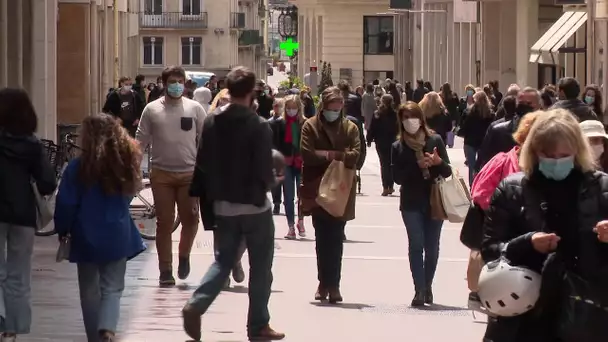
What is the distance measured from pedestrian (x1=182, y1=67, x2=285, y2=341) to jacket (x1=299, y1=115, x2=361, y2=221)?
2.85m

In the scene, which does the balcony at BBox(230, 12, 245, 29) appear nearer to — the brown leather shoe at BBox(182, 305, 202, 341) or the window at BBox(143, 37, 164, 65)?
the window at BBox(143, 37, 164, 65)

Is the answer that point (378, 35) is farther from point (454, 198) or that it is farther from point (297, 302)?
point (454, 198)

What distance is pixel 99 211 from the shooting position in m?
10.6

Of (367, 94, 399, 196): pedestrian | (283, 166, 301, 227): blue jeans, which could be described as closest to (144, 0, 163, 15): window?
(367, 94, 399, 196): pedestrian

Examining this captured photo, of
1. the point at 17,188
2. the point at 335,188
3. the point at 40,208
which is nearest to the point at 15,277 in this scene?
the point at 40,208

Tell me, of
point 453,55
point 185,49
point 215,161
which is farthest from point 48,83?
point 185,49

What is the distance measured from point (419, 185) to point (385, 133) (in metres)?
14.6

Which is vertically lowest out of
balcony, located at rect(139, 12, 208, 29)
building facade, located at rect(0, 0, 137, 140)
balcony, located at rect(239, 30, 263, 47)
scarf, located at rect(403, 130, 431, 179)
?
scarf, located at rect(403, 130, 431, 179)

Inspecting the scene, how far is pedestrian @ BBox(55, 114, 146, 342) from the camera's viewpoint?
10.6 meters

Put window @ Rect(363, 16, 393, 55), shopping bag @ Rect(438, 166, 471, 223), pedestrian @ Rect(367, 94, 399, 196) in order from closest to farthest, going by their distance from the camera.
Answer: shopping bag @ Rect(438, 166, 471, 223), pedestrian @ Rect(367, 94, 399, 196), window @ Rect(363, 16, 393, 55)

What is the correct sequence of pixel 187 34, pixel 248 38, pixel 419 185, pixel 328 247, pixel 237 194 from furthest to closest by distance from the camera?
pixel 248 38 → pixel 187 34 → pixel 328 247 → pixel 419 185 → pixel 237 194

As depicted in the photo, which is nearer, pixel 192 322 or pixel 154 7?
pixel 192 322

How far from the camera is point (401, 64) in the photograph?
293 ft

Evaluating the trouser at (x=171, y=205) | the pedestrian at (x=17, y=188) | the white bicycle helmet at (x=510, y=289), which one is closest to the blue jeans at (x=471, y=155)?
the trouser at (x=171, y=205)
